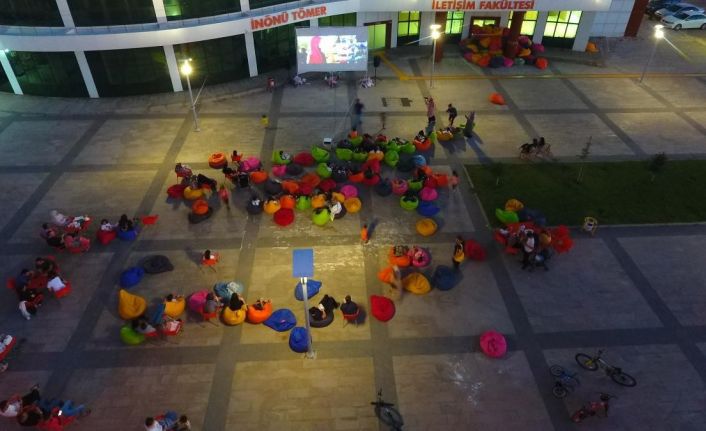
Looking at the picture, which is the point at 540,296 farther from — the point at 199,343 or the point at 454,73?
the point at 454,73

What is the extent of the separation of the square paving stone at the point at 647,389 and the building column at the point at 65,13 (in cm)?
3139

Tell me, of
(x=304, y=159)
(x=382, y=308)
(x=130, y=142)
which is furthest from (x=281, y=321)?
(x=130, y=142)

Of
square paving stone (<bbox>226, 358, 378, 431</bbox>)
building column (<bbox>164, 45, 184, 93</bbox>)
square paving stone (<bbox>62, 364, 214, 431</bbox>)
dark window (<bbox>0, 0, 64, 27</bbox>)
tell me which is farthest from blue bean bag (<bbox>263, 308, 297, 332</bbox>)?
dark window (<bbox>0, 0, 64, 27</bbox>)

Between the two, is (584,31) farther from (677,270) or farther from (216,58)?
(216,58)

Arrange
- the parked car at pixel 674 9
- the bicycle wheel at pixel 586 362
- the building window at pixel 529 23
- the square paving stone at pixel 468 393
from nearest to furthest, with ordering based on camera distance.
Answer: the square paving stone at pixel 468 393 → the bicycle wheel at pixel 586 362 → the building window at pixel 529 23 → the parked car at pixel 674 9

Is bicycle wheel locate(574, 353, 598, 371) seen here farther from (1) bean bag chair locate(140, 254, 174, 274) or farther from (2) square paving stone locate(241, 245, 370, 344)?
(1) bean bag chair locate(140, 254, 174, 274)

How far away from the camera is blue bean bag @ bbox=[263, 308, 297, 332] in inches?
658

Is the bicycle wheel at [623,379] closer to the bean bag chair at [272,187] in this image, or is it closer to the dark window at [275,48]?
the bean bag chair at [272,187]

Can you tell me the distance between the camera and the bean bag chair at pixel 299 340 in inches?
630

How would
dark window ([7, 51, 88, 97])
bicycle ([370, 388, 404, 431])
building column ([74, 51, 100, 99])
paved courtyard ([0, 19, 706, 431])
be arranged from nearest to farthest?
bicycle ([370, 388, 404, 431])
paved courtyard ([0, 19, 706, 431])
building column ([74, 51, 100, 99])
dark window ([7, 51, 88, 97])

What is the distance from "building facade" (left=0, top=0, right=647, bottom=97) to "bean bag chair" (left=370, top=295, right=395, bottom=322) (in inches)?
879

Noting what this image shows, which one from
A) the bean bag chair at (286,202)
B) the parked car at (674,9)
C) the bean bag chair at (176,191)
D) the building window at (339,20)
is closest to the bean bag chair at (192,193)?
the bean bag chair at (176,191)

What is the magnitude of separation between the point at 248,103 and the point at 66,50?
36.7 ft

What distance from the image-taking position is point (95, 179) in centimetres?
2423
